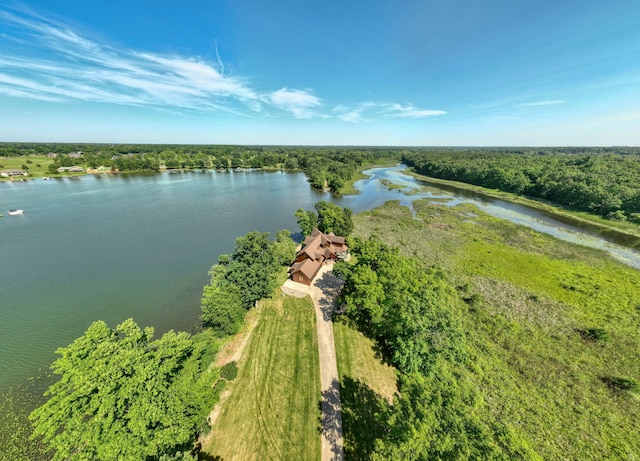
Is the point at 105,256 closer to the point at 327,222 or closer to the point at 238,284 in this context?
the point at 238,284

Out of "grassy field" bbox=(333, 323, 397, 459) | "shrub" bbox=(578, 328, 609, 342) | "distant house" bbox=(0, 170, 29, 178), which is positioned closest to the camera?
"grassy field" bbox=(333, 323, 397, 459)

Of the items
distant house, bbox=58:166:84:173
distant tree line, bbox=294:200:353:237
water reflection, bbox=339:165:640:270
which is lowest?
water reflection, bbox=339:165:640:270

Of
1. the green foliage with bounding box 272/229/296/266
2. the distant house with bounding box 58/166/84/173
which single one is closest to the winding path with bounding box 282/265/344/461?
the green foliage with bounding box 272/229/296/266

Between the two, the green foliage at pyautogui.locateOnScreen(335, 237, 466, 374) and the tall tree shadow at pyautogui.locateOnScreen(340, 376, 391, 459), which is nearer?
the tall tree shadow at pyautogui.locateOnScreen(340, 376, 391, 459)

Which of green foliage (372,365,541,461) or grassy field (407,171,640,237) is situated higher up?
green foliage (372,365,541,461)

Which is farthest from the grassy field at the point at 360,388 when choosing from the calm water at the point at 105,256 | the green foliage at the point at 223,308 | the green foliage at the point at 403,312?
the calm water at the point at 105,256

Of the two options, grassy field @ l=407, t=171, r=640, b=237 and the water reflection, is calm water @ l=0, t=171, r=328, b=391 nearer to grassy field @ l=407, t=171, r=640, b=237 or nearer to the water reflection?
the water reflection

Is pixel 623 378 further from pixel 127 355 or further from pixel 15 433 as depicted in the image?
pixel 15 433

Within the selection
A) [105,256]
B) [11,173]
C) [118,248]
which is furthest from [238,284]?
[11,173]
